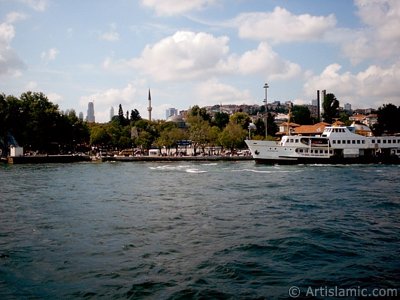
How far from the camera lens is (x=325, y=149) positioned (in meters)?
57.4

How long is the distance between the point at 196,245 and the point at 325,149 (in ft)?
155

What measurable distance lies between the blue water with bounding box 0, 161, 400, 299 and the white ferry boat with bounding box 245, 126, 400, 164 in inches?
1210

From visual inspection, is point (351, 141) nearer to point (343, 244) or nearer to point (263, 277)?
point (343, 244)

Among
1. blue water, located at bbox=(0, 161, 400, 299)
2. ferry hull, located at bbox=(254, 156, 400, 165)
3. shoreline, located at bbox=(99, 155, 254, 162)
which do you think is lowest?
blue water, located at bbox=(0, 161, 400, 299)

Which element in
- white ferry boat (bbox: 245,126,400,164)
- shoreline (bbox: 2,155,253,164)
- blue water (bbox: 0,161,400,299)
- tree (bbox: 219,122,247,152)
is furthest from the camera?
tree (bbox: 219,122,247,152)

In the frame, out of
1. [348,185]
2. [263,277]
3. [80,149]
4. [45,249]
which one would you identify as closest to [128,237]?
[45,249]

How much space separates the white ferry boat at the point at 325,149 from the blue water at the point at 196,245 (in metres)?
30.7

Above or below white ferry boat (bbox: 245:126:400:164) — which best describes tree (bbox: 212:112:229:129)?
above

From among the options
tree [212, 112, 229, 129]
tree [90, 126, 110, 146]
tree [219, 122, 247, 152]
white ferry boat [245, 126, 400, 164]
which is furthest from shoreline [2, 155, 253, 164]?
tree [212, 112, 229, 129]

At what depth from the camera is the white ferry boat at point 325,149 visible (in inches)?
2212

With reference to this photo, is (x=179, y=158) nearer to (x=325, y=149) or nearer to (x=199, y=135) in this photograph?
(x=199, y=135)

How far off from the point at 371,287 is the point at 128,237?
8.40 meters

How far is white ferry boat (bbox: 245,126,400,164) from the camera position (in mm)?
56188

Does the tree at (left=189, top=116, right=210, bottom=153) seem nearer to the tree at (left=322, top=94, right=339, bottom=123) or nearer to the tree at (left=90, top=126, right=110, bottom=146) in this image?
the tree at (left=90, top=126, right=110, bottom=146)
